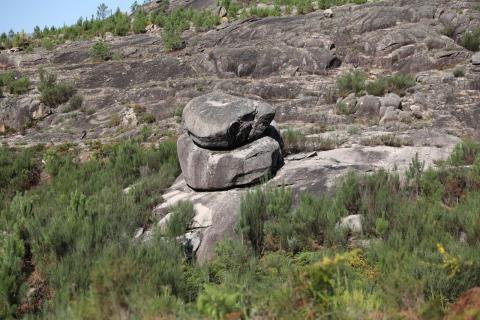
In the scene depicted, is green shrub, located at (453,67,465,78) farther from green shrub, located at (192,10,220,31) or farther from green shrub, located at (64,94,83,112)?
green shrub, located at (192,10,220,31)

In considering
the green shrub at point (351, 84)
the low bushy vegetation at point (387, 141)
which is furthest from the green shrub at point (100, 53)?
the low bushy vegetation at point (387, 141)

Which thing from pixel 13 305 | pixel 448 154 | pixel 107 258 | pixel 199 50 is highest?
pixel 199 50

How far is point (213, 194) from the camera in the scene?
908 cm

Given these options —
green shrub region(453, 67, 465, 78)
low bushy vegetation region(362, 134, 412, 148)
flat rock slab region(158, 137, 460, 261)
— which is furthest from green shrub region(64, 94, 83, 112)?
green shrub region(453, 67, 465, 78)

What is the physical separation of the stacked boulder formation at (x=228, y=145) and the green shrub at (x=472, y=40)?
12229 mm

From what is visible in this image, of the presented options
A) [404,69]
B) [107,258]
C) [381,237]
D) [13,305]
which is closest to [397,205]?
[381,237]

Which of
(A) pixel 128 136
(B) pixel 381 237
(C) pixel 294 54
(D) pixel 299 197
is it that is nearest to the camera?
(B) pixel 381 237

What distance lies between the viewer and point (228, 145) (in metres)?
9.58

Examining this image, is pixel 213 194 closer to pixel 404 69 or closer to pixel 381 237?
pixel 381 237

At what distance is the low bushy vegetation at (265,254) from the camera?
12.2 feet

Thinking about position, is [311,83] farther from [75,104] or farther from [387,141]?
[75,104]

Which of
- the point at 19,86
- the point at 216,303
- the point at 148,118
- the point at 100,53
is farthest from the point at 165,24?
the point at 216,303

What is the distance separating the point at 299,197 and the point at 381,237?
209 cm

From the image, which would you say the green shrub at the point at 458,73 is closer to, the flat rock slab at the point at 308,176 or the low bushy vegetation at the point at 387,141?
the flat rock slab at the point at 308,176
